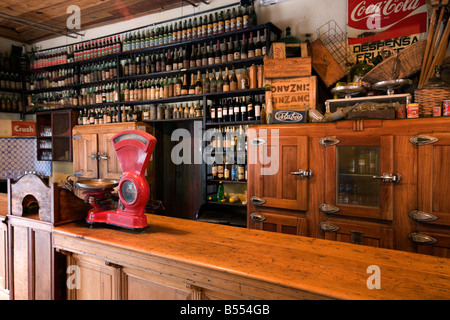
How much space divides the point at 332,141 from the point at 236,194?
Result: 1.82 m

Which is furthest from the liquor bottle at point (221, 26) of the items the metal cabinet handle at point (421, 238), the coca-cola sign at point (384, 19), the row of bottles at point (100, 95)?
the metal cabinet handle at point (421, 238)

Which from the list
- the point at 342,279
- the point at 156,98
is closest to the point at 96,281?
the point at 342,279

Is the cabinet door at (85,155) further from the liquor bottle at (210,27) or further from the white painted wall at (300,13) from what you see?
the white painted wall at (300,13)

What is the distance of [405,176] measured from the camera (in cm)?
224

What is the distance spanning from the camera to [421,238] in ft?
7.11

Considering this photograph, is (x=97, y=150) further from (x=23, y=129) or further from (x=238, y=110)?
(x=238, y=110)

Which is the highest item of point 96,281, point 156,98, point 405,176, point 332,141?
point 156,98

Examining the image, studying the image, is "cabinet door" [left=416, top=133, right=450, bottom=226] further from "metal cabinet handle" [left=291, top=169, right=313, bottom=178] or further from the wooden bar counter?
the wooden bar counter

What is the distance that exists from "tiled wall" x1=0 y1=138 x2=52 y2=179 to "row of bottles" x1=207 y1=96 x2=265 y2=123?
3.73 meters

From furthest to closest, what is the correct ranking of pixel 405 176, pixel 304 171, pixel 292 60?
1. pixel 292 60
2. pixel 304 171
3. pixel 405 176

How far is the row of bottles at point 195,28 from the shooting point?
3814mm

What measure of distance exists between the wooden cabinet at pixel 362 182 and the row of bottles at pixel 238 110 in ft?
2.74

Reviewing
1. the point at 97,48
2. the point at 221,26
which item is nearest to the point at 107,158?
the point at 97,48
